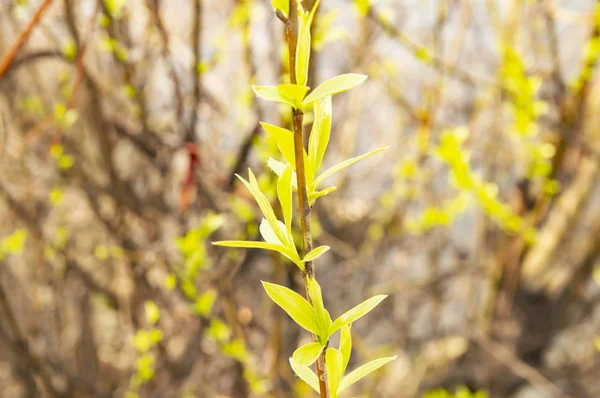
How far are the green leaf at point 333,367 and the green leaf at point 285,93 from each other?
0.12 metres

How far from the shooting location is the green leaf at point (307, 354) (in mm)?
236

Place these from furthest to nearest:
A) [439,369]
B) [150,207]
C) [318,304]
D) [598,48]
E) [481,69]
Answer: [481,69]
[439,369]
[150,207]
[598,48]
[318,304]

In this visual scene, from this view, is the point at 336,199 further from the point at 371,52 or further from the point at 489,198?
the point at 489,198

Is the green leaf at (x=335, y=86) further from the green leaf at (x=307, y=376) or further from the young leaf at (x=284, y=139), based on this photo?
the green leaf at (x=307, y=376)

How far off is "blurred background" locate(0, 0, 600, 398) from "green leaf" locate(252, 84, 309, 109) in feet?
1.96

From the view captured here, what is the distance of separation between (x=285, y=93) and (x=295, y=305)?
0.10 metres

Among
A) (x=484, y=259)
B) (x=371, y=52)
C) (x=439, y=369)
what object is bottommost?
(x=439, y=369)

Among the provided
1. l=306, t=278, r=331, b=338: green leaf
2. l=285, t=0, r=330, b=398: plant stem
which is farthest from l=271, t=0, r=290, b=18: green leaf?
l=306, t=278, r=331, b=338: green leaf

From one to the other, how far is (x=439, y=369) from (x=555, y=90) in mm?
883

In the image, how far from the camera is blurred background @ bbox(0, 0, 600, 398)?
1022 millimetres

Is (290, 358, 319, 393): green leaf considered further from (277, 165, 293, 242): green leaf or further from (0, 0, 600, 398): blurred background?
(0, 0, 600, 398): blurred background

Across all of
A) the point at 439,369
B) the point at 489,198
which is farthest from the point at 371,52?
the point at 439,369

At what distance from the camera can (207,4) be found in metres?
1.67

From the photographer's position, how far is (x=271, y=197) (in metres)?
0.86
